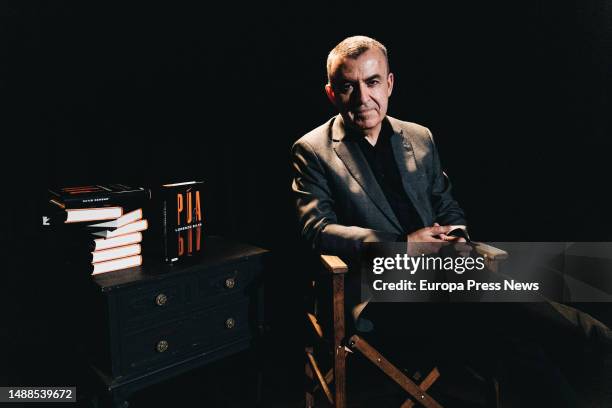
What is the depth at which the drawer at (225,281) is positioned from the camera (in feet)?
7.82

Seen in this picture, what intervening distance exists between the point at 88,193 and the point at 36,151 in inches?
24.6

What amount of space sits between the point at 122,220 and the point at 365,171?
44.8 inches

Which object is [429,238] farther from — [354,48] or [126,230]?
[126,230]

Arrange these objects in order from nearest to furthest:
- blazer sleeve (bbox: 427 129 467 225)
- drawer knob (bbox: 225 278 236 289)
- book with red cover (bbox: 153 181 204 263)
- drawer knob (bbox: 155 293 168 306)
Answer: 1. drawer knob (bbox: 155 293 168 306)
2. book with red cover (bbox: 153 181 204 263)
3. drawer knob (bbox: 225 278 236 289)
4. blazer sleeve (bbox: 427 129 467 225)

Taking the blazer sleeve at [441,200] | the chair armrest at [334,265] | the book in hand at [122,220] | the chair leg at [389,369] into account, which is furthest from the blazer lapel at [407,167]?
the book in hand at [122,220]

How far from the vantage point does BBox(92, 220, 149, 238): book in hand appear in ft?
7.19

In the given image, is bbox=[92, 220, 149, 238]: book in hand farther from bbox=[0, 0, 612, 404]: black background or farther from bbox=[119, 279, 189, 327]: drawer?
bbox=[0, 0, 612, 404]: black background

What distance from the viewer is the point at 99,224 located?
2203 millimetres

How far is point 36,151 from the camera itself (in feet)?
8.36

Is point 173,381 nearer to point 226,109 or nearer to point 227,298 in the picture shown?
point 227,298

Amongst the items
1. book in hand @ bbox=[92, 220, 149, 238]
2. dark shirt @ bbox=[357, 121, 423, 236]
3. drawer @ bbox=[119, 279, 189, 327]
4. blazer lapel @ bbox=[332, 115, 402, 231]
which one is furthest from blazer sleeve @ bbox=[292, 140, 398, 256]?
book in hand @ bbox=[92, 220, 149, 238]

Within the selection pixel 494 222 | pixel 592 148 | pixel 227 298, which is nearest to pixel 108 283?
pixel 227 298

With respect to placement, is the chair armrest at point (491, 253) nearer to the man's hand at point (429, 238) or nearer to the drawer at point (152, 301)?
the man's hand at point (429, 238)

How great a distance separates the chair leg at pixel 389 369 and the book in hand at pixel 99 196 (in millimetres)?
1148
